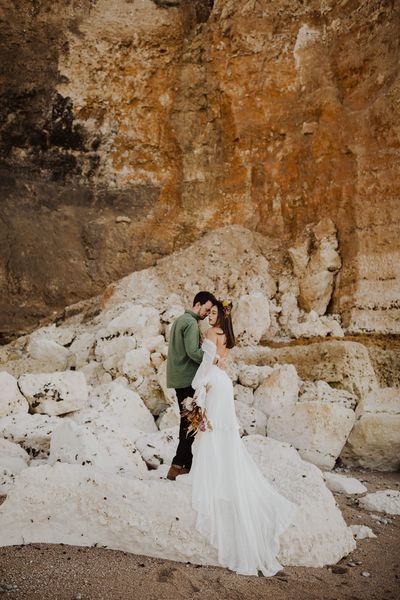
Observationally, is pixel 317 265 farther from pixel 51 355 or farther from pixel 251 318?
pixel 51 355

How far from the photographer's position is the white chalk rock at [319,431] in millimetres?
8062

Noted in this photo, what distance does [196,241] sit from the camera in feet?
46.5

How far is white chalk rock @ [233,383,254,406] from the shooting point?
926cm

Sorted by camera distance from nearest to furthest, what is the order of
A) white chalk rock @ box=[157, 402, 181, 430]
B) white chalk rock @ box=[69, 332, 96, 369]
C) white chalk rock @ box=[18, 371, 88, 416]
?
white chalk rock @ box=[18, 371, 88, 416] < white chalk rock @ box=[157, 402, 181, 430] < white chalk rock @ box=[69, 332, 96, 369]

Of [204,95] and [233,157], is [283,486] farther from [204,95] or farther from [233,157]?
[204,95]

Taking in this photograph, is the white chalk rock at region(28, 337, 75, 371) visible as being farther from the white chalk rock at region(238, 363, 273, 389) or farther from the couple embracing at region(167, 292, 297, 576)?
the couple embracing at region(167, 292, 297, 576)

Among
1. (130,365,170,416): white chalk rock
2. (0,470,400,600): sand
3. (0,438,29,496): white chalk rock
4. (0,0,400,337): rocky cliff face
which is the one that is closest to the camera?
(0,470,400,600): sand

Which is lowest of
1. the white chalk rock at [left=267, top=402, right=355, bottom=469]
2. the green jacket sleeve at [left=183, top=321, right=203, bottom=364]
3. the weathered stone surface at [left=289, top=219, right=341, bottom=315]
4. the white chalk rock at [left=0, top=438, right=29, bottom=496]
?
the white chalk rock at [left=267, top=402, right=355, bottom=469]

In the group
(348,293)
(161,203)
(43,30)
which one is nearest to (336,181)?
(348,293)

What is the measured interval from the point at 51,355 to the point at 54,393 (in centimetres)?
263

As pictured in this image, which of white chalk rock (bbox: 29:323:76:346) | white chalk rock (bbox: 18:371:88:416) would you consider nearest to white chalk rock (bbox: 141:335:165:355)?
white chalk rock (bbox: 18:371:88:416)

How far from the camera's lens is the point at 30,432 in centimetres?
705

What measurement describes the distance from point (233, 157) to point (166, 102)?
2.50 m

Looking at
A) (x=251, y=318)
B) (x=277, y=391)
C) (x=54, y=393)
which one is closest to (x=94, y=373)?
(x=54, y=393)
